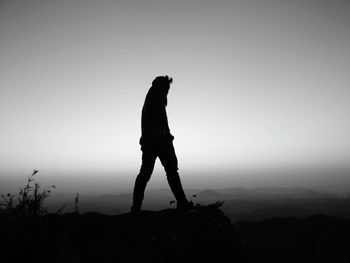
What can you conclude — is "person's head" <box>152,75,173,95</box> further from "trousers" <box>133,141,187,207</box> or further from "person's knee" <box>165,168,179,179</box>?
"person's knee" <box>165,168,179,179</box>

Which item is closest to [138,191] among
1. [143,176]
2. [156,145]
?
[143,176]

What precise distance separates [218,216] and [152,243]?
1.40 meters

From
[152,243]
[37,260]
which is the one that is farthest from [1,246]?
[152,243]

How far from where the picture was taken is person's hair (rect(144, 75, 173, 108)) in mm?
5340

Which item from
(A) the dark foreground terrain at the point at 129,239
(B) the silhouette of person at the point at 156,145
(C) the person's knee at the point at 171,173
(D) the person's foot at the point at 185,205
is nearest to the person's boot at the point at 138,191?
(B) the silhouette of person at the point at 156,145

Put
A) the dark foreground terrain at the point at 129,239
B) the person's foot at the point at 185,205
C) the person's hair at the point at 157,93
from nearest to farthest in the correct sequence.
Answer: the dark foreground terrain at the point at 129,239
the person's foot at the point at 185,205
the person's hair at the point at 157,93

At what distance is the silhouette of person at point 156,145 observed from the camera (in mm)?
5129

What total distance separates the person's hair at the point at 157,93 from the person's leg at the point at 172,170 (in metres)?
0.89

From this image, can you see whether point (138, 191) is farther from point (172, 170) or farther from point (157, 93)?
point (157, 93)

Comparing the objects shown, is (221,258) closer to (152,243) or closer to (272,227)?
(152,243)

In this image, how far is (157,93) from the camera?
5.37 metres

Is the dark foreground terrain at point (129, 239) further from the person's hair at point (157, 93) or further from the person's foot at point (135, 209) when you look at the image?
the person's hair at point (157, 93)

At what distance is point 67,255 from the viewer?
12.9ft

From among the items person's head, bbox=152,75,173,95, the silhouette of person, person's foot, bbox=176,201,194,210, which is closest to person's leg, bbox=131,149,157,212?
the silhouette of person
